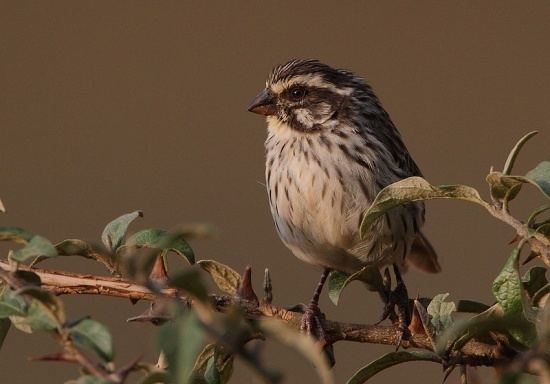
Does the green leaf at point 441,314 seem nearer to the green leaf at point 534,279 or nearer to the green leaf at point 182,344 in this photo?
the green leaf at point 534,279

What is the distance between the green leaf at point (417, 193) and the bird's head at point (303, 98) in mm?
2192

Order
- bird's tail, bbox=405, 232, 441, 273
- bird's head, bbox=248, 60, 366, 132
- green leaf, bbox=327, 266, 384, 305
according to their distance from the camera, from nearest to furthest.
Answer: green leaf, bbox=327, 266, 384, 305 < bird's head, bbox=248, 60, 366, 132 < bird's tail, bbox=405, 232, 441, 273

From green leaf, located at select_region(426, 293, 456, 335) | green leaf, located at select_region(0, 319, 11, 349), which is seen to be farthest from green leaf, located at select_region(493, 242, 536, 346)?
green leaf, located at select_region(0, 319, 11, 349)

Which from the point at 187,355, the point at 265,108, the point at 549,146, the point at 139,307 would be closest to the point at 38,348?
the point at 139,307

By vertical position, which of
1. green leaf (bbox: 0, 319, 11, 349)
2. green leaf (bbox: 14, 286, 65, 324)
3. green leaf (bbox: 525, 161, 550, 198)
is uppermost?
green leaf (bbox: 525, 161, 550, 198)

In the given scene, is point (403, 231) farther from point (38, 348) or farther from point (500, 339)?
point (38, 348)

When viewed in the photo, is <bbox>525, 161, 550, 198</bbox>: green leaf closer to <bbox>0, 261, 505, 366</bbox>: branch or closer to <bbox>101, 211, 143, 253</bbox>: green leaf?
<bbox>0, 261, 505, 366</bbox>: branch

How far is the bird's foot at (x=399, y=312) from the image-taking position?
208cm

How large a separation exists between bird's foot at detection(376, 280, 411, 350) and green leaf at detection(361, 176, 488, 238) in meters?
0.36

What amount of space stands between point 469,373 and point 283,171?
7.14 ft

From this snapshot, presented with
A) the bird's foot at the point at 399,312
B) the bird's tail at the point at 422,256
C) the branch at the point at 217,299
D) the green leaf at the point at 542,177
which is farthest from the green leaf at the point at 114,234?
the bird's tail at the point at 422,256

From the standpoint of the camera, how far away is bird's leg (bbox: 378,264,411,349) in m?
2.09

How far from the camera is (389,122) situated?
419 centimetres

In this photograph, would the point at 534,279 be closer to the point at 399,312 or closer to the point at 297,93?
the point at 399,312
